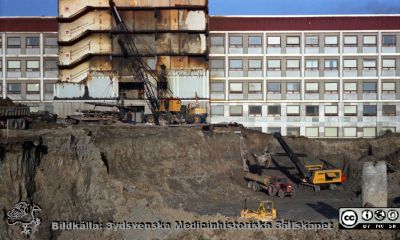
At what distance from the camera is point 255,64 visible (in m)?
73.1

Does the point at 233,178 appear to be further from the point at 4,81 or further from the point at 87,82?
the point at 4,81

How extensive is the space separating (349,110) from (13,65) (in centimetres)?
4515

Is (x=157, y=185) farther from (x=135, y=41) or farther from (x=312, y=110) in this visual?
(x=312, y=110)

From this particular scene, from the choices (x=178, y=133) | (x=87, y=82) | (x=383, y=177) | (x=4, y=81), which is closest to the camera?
(x=383, y=177)

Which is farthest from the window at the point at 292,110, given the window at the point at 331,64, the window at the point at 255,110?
the window at the point at 331,64

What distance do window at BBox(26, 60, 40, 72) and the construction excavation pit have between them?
2998 cm

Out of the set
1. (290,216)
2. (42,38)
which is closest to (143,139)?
(290,216)

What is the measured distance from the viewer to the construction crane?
68.6 meters

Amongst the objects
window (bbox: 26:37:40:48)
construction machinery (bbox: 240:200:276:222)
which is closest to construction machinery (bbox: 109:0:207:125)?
window (bbox: 26:37:40:48)

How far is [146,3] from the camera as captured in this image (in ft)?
230

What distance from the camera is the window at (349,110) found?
2849 inches

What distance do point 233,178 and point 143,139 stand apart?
8.30 m

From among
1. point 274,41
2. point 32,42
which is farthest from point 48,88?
point 274,41

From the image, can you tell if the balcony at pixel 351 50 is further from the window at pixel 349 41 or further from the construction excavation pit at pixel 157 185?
the construction excavation pit at pixel 157 185
